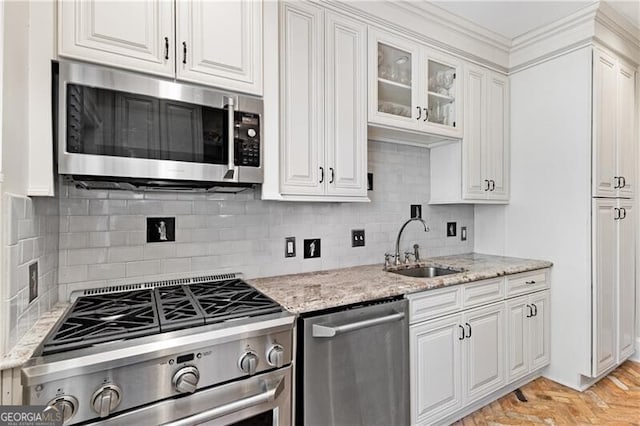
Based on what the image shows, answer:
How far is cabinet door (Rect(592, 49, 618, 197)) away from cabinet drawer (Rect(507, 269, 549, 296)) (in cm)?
66

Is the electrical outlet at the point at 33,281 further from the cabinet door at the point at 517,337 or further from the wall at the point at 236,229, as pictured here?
the cabinet door at the point at 517,337

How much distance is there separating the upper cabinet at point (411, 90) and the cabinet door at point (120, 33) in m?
1.14

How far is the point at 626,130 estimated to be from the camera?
Result: 2688 millimetres

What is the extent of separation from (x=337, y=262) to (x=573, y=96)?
81.0 inches

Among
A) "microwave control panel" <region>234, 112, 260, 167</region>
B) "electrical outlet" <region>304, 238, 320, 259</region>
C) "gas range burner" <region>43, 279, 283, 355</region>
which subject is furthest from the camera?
"electrical outlet" <region>304, 238, 320, 259</region>

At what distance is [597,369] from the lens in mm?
2408

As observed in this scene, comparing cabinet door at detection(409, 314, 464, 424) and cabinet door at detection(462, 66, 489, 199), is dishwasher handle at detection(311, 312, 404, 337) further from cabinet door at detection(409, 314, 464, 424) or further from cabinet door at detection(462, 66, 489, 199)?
cabinet door at detection(462, 66, 489, 199)

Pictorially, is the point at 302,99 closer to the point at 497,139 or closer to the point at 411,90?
the point at 411,90

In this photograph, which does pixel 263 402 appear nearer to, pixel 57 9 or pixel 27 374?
pixel 27 374

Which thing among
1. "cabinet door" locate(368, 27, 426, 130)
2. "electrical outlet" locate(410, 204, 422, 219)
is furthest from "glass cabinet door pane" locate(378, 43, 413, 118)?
"electrical outlet" locate(410, 204, 422, 219)

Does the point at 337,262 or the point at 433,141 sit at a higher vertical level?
the point at 433,141

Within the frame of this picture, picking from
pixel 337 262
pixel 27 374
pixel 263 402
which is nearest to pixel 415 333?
pixel 337 262

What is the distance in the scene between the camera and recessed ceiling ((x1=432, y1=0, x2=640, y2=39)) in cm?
225

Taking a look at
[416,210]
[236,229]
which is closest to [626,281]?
[416,210]
